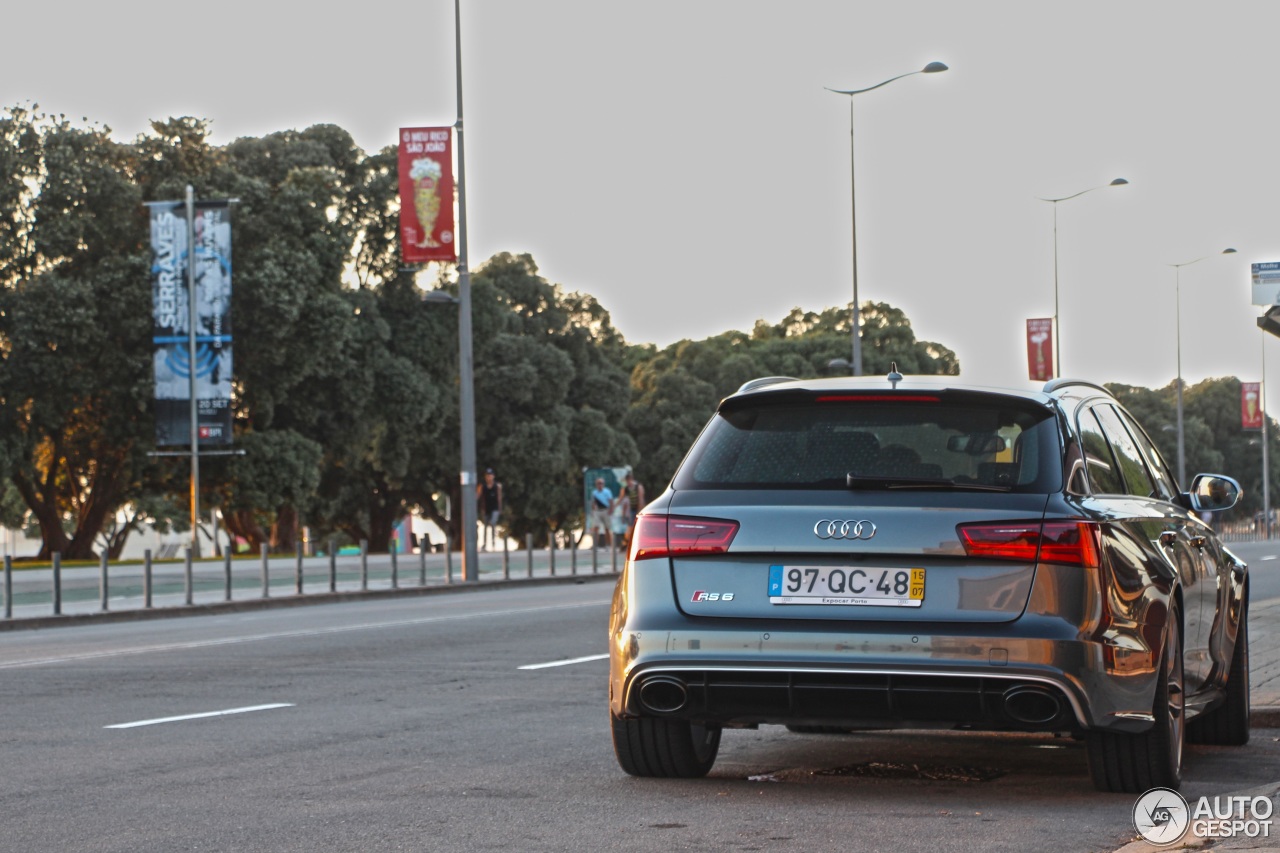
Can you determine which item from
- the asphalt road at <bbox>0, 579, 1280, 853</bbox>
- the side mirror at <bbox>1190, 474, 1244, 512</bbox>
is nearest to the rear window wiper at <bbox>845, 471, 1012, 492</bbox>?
the asphalt road at <bbox>0, 579, 1280, 853</bbox>

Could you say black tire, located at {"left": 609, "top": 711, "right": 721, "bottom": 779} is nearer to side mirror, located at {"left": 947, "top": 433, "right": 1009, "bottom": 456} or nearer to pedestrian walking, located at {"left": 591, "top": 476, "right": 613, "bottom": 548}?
side mirror, located at {"left": 947, "top": 433, "right": 1009, "bottom": 456}

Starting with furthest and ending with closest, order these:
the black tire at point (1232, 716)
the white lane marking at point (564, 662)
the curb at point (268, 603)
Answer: the curb at point (268, 603) < the white lane marking at point (564, 662) < the black tire at point (1232, 716)

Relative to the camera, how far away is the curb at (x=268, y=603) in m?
24.5

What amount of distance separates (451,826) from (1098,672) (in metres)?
2.28

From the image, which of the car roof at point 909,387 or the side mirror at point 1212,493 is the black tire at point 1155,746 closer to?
the car roof at point 909,387

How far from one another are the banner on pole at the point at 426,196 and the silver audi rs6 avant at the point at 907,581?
28.5 meters

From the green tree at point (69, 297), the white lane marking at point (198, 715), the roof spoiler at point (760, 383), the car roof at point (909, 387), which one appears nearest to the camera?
the car roof at point (909, 387)

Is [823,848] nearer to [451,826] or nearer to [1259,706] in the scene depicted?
[451,826]

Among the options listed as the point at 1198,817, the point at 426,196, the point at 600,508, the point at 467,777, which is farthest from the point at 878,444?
the point at 600,508

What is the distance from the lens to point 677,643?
23.8ft

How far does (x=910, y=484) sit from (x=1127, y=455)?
1.66 meters

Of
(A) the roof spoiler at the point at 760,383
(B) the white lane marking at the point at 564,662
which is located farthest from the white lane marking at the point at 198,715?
(A) the roof spoiler at the point at 760,383

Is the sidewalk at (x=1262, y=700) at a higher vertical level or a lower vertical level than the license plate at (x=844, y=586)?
lower

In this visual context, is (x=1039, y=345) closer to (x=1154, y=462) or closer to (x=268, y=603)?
(x=268, y=603)
